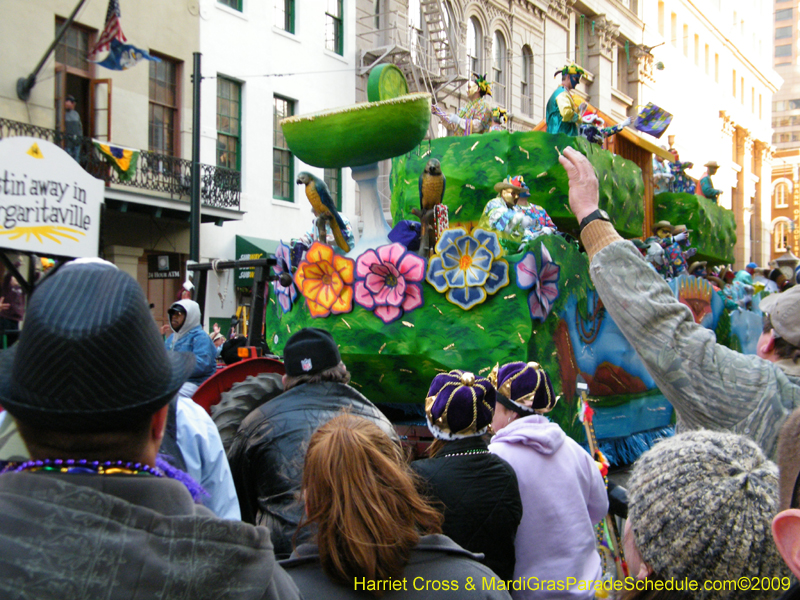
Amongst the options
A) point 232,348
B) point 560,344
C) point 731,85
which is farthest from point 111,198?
point 731,85

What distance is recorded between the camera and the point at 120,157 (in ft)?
45.0

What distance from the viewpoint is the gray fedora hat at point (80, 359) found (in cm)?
118

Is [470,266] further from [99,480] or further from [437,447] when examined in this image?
[99,480]

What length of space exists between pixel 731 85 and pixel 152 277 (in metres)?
33.4

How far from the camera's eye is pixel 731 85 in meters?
37.8

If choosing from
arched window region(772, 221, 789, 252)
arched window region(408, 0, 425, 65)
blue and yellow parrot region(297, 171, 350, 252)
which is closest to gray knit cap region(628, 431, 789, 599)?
blue and yellow parrot region(297, 171, 350, 252)

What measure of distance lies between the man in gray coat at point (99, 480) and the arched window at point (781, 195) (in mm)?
49333

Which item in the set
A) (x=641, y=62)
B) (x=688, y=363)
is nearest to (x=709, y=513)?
(x=688, y=363)

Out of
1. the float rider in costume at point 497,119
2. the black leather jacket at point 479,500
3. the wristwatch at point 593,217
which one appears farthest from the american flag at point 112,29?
the wristwatch at point 593,217

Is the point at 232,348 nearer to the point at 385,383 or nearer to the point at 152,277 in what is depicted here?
the point at 385,383

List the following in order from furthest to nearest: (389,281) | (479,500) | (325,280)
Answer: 1. (325,280)
2. (389,281)
3. (479,500)

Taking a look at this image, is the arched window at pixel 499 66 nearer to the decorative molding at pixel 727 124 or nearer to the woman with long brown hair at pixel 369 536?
the decorative molding at pixel 727 124

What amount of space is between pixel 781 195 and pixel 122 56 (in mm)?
43153

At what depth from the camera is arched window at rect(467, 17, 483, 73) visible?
854 inches
